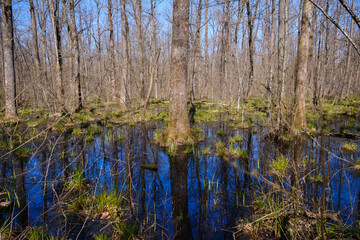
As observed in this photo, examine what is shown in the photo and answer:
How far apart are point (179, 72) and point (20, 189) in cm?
477

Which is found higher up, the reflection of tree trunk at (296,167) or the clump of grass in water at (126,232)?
the reflection of tree trunk at (296,167)

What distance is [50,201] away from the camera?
3207 millimetres

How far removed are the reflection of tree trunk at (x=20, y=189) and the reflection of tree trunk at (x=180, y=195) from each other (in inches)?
75.3

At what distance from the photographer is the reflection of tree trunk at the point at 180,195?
101 inches

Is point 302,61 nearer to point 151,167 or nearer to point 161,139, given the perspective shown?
point 161,139

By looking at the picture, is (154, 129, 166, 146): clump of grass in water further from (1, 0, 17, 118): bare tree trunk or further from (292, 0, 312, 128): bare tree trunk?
(1, 0, 17, 118): bare tree trunk

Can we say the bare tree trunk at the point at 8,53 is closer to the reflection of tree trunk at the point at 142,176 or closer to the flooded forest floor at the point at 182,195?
the flooded forest floor at the point at 182,195

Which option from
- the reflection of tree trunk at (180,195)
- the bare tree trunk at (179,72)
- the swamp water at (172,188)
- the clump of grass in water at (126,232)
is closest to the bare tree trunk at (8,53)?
the swamp water at (172,188)

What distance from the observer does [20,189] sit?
11.7 feet

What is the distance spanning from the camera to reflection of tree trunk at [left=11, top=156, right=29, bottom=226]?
109 inches

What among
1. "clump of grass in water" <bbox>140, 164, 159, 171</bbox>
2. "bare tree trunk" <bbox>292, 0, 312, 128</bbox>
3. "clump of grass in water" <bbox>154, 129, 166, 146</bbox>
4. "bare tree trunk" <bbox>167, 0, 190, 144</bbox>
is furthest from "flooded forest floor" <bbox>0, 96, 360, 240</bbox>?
"bare tree trunk" <bbox>292, 0, 312, 128</bbox>

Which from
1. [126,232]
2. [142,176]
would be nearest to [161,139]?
[142,176]

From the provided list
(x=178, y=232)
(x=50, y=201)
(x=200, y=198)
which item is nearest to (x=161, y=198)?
(x=200, y=198)

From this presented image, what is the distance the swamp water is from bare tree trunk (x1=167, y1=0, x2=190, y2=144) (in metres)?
0.79
